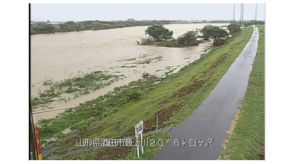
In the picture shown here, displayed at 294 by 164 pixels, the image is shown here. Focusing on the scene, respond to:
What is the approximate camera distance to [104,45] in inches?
963

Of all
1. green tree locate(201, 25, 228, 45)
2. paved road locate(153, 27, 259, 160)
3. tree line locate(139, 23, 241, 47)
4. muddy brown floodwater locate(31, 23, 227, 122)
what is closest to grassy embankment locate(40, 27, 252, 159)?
paved road locate(153, 27, 259, 160)

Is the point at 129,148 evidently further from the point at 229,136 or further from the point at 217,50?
the point at 217,50

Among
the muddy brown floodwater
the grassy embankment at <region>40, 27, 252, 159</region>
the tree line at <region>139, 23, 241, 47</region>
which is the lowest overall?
the grassy embankment at <region>40, 27, 252, 159</region>

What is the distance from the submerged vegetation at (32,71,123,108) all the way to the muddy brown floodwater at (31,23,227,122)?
0.32 metres

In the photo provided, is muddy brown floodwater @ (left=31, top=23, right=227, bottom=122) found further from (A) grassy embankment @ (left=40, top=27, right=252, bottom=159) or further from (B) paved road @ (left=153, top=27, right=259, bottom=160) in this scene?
(B) paved road @ (left=153, top=27, right=259, bottom=160)

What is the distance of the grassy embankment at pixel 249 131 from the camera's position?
10250 millimetres

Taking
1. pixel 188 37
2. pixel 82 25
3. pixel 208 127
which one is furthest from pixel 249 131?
pixel 188 37

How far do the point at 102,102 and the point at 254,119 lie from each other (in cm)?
765

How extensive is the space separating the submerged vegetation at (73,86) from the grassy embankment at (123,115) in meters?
1.57

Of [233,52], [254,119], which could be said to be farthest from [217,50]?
[254,119]

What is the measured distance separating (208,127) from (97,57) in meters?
14.2

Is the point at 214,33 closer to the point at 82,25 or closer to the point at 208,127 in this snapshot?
the point at 82,25

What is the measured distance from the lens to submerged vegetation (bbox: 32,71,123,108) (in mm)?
19080

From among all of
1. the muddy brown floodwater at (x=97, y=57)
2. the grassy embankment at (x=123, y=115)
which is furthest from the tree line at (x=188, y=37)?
the grassy embankment at (x=123, y=115)
